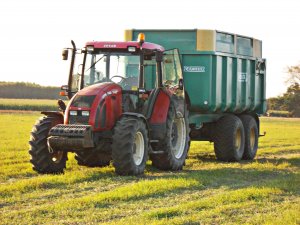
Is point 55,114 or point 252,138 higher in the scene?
point 55,114

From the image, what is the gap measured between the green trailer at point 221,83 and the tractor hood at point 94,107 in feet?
12.5

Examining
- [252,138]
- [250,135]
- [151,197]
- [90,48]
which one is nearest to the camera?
[151,197]

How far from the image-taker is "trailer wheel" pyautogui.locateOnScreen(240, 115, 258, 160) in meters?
19.8

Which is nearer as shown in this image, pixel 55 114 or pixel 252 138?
pixel 55 114

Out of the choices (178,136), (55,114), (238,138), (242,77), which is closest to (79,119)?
(55,114)

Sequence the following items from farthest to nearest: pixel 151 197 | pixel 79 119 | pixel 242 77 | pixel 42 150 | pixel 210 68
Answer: pixel 242 77 < pixel 210 68 < pixel 42 150 < pixel 79 119 < pixel 151 197

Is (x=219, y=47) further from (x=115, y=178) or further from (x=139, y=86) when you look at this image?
(x=115, y=178)

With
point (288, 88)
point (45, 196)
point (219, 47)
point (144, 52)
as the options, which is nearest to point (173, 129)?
point (144, 52)

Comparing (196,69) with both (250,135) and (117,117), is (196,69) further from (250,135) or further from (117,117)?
(117,117)

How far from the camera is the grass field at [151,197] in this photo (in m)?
8.85

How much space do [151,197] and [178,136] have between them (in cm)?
493

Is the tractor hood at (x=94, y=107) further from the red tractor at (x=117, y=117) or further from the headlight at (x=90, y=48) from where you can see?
the headlight at (x=90, y=48)

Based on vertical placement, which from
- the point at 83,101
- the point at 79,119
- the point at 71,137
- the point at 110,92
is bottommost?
the point at 71,137

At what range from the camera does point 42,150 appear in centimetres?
1335
